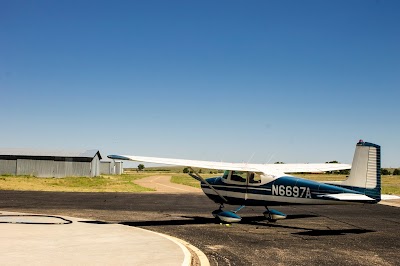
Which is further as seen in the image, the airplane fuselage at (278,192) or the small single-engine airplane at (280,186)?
the airplane fuselage at (278,192)

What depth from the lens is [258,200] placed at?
1587 cm

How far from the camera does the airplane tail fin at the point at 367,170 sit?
13516 mm

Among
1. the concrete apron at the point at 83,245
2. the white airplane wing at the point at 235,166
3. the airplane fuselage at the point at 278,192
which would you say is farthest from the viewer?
the airplane fuselage at the point at 278,192

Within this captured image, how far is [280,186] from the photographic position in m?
15.4

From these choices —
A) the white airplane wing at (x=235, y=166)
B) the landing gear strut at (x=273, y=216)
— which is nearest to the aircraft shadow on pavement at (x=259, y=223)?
the landing gear strut at (x=273, y=216)

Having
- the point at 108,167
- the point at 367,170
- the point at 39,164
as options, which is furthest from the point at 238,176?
the point at 108,167

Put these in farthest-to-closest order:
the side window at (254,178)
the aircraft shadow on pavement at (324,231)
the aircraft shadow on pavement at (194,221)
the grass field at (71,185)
A: the grass field at (71,185) < the side window at (254,178) < the aircraft shadow on pavement at (194,221) < the aircraft shadow on pavement at (324,231)

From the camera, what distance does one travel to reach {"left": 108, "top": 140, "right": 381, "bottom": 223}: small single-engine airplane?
13547 mm

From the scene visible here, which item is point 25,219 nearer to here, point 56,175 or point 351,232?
point 351,232

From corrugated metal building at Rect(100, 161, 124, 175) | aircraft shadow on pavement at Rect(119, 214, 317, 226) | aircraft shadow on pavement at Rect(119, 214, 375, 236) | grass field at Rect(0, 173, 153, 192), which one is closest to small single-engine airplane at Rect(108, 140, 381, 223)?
aircraft shadow on pavement at Rect(119, 214, 317, 226)

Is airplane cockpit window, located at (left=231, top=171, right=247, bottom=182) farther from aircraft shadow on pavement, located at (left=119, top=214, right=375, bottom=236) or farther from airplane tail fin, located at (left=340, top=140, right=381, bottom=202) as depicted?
airplane tail fin, located at (left=340, top=140, right=381, bottom=202)

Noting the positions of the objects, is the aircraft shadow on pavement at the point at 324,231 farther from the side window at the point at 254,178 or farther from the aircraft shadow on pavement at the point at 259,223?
Result: the side window at the point at 254,178

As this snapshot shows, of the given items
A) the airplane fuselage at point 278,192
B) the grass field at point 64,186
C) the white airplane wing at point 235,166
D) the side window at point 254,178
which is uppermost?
the white airplane wing at point 235,166

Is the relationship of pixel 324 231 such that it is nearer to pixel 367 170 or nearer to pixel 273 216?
pixel 367 170
